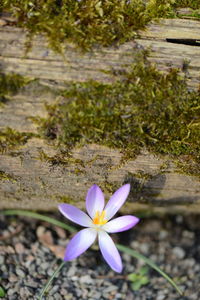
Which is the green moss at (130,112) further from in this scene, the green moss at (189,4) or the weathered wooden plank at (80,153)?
the green moss at (189,4)

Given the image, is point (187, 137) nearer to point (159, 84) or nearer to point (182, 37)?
point (159, 84)

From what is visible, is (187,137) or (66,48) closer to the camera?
(66,48)

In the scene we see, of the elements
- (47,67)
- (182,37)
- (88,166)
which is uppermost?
(182,37)

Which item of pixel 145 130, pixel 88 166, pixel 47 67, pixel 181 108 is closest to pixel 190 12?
pixel 181 108

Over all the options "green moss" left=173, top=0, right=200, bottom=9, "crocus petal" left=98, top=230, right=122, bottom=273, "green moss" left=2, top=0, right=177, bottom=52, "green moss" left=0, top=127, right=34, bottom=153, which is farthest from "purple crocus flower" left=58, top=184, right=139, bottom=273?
"green moss" left=173, top=0, right=200, bottom=9

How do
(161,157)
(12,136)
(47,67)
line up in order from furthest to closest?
(161,157)
(12,136)
(47,67)

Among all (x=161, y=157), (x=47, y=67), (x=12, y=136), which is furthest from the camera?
(x=161, y=157)

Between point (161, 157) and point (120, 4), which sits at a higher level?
point (120, 4)
